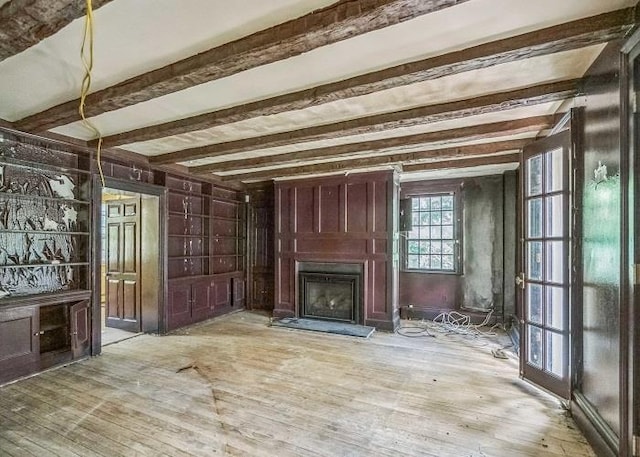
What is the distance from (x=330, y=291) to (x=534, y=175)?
3632 mm

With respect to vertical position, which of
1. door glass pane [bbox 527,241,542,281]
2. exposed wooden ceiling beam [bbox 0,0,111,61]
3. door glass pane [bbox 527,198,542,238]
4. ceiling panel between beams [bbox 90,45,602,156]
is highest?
ceiling panel between beams [bbox 90,45,602,156]

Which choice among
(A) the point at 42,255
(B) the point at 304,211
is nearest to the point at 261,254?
(B) the point at 304,211

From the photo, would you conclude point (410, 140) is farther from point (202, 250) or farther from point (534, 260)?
point (202, 250)

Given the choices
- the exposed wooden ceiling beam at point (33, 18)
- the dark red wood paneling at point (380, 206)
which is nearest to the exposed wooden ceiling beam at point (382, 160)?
the dark red wood paneling at point (380, 206)

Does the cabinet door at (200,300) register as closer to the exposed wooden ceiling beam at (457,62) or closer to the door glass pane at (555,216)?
the exposed wooden ceiling beam at (457,62)

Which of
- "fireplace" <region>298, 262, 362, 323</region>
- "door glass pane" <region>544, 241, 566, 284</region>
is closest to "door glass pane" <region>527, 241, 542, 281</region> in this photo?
"door glass pane" <region>544, 241, 566, 284</region>

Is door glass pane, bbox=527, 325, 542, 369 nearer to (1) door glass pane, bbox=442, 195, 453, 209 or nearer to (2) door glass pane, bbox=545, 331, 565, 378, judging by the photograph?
(2) door glass pane, bbox=545, 331, 565, 378

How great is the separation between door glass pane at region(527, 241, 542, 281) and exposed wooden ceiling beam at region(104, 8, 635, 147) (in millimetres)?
1933

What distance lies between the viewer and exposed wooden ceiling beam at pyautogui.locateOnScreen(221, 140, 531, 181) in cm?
414

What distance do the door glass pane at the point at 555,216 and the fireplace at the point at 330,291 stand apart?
3015 mm

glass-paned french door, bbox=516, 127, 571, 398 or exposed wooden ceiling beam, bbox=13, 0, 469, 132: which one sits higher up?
exposed wooden ceiling beam, bbox=13, 0, 469, 132

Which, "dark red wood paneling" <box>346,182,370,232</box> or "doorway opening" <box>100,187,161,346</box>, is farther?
"dark red wood paneling" <box>346,182,370,232</box>

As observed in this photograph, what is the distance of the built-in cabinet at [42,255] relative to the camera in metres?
3.37

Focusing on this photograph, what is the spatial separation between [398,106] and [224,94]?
1579mm
